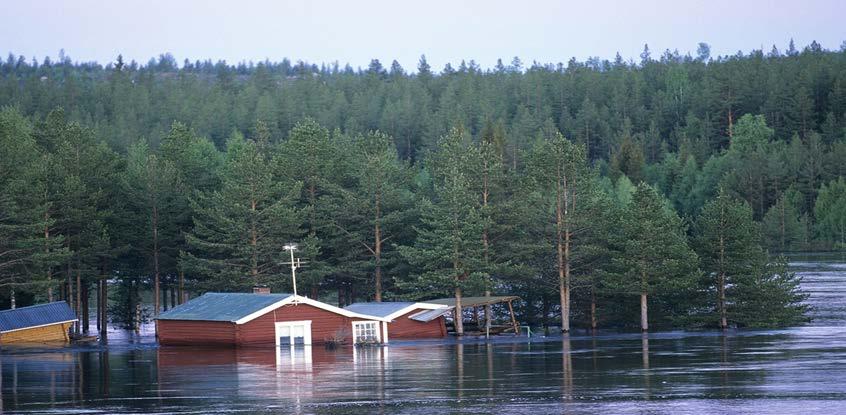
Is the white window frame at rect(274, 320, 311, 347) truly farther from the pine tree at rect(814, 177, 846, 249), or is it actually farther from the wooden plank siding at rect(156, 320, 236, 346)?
the pine tree at rect(814, 177, 846, 249)

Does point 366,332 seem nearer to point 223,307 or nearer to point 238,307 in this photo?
point 238,307

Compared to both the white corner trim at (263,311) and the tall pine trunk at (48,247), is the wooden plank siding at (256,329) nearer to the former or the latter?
the white corner trim at (263,311)

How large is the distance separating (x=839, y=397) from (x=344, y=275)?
45978 millimetres

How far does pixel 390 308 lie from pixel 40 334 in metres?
18.9

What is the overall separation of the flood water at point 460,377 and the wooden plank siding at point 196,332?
100 cm

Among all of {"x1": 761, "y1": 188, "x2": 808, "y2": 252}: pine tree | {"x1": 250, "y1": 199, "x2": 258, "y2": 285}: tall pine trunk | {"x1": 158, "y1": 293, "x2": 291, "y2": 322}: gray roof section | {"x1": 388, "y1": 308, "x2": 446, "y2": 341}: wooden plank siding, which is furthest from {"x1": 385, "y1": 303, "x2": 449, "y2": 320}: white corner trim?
{"x1": 761, "y1": 188, "x2": 808, "y2": 252}: pine tree

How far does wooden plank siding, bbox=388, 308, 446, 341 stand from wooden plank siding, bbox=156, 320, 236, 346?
381 inches

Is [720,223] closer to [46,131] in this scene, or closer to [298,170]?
[298,170]

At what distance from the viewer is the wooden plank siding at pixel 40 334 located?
7031 centimetres

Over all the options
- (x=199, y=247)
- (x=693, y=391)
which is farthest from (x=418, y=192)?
(x=693, y=391)

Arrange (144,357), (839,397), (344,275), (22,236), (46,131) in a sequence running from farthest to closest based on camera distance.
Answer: (46,131) < (344,275) < (22,236) < (144,357) < (839,397)

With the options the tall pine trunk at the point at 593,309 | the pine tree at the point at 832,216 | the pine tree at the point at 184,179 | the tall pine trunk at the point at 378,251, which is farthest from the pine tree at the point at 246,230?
the pine tree at the point at 832,216

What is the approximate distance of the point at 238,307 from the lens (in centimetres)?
6706

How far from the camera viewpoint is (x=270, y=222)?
7900 centimetres
